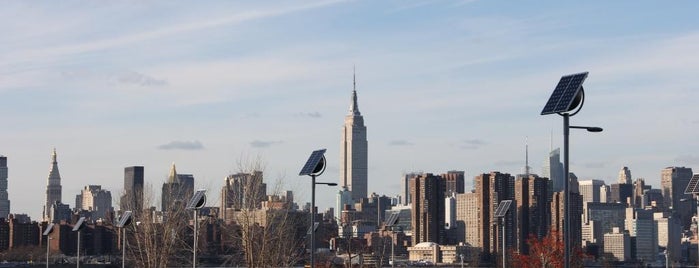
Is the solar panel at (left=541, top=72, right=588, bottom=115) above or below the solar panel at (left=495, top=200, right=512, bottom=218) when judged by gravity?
above

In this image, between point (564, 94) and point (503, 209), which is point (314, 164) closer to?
point (564, 94)

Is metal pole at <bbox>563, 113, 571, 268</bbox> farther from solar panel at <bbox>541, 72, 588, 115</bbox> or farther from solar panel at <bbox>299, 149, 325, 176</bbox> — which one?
solar panel at <bbox>299, 149, 325, 176</bbox>

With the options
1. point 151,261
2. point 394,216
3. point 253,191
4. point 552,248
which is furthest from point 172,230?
point 552,248

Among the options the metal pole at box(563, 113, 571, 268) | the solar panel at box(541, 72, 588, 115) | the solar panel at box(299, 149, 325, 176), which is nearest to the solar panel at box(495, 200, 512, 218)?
the solar panel at box(299, 149, 325, 176)

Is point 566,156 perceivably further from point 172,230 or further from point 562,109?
point 172,230

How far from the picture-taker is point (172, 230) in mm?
74562

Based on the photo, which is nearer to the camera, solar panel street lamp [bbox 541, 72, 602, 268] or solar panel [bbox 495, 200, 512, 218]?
solar panel street lamp [bbox 541, 72, 602, 268]

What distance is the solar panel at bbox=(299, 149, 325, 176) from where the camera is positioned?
41.8m

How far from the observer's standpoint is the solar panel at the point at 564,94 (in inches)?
1055

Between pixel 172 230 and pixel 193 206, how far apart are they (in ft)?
94.0

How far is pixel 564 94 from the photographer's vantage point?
27.2m

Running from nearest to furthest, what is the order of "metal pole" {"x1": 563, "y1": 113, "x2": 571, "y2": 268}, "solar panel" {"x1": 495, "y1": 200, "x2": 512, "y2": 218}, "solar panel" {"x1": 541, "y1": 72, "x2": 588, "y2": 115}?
"metal pole" {"x1": 563, "y1": 113, "x2": 571, "y2": 268}
"solar panel" {"x1": 541, "y1": 72, "x2": 588, "y2": 115}
"solar panel" {"x1": 495, "y1": 200, "x2": 512, "y2": 218}

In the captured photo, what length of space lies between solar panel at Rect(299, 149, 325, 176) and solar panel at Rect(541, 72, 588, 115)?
14.8m

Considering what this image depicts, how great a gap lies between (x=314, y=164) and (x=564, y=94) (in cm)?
1587
